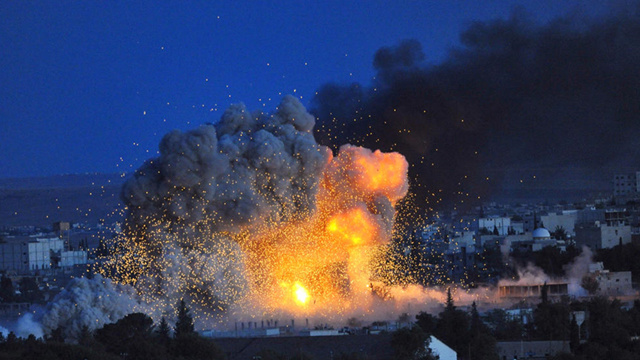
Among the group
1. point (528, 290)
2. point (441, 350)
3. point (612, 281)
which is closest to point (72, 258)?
point (528, 290)

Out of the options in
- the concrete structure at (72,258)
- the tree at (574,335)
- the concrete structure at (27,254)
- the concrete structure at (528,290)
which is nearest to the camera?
the tree at (574,335)

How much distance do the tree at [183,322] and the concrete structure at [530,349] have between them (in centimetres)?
935

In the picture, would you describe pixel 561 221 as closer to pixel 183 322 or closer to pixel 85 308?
pixel 85 308

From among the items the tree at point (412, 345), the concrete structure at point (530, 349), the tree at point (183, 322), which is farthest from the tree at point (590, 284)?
the tree at point (412, 345)

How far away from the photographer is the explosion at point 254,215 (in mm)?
56656

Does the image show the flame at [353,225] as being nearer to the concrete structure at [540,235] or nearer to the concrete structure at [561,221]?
the concrete structure at [540,235]

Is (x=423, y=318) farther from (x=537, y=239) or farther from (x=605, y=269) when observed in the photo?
(x=537, y=239)

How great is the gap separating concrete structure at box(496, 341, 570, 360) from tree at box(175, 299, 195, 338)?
9349 millimetres

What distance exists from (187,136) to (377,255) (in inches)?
461

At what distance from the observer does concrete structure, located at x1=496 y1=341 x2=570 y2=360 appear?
2148 inches

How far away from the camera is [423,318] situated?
56.5m

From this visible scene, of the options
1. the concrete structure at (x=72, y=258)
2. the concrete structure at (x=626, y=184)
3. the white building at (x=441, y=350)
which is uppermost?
the concrete structure at (x=626, y=184)

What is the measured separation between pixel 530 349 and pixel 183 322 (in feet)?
36.4

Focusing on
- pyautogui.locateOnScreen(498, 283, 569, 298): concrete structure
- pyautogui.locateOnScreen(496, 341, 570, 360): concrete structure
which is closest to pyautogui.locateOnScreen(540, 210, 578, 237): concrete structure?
pyautogui.locateOnScreen(498, 283, 569, 298): concrete structure
